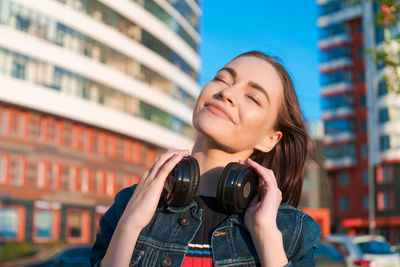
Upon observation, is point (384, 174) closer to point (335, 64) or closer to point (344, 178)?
point (344, 178)

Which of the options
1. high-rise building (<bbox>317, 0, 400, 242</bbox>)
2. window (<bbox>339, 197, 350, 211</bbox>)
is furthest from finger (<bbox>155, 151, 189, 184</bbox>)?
window (<bbox>339, 197, 350, 211</bbox>)

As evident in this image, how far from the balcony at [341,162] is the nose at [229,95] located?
2200 inches

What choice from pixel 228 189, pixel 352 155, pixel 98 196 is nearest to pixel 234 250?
pixel 228 189

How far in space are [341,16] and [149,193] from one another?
60.0 metres

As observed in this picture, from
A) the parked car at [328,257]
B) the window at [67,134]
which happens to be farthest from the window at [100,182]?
the parked car at [328,257]

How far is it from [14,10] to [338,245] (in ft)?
79.7

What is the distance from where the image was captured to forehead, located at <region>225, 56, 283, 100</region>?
81.7 inches

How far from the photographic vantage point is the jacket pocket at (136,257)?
6.04 ft

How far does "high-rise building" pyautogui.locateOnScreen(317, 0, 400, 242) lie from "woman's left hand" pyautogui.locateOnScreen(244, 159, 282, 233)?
174 feet

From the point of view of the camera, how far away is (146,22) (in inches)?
1607

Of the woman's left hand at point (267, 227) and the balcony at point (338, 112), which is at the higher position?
the balcony at point (338, 112)

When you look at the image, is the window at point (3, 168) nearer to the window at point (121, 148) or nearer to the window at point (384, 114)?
the window at point (121, 148)

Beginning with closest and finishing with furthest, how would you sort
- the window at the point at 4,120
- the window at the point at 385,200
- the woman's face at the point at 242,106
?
1. the woman's face at the point at 242,106
2. the window at the point at 4,120
3. the window at the point at 385,200

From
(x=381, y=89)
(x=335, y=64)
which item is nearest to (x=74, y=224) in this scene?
(x=381, y=89)
